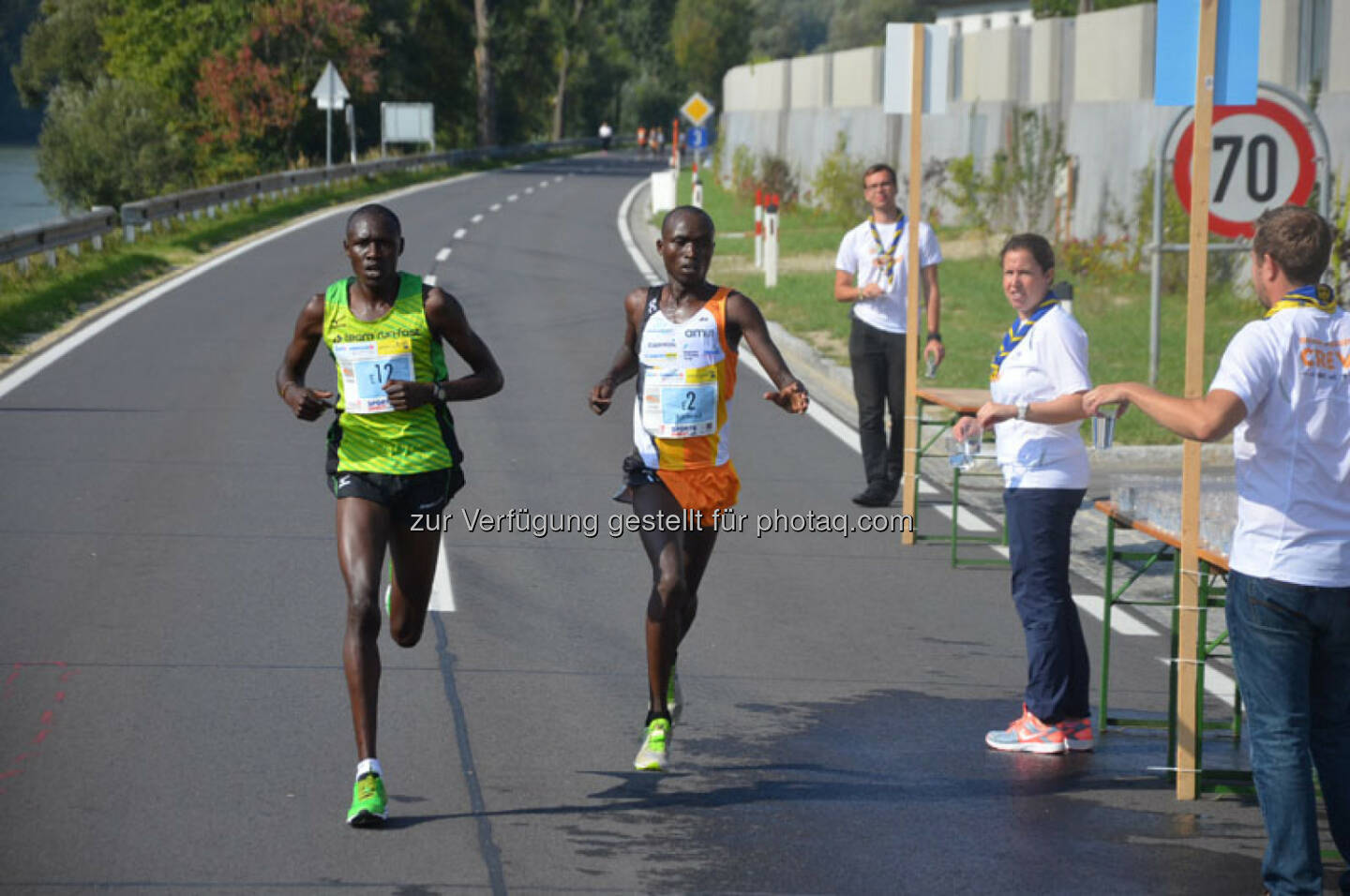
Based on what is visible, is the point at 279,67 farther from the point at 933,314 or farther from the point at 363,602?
the point at 363,602

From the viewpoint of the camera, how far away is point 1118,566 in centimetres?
1058

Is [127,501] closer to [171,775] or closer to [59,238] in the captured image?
[171,775]

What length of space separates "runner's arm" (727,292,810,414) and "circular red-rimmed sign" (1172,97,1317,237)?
243 inches

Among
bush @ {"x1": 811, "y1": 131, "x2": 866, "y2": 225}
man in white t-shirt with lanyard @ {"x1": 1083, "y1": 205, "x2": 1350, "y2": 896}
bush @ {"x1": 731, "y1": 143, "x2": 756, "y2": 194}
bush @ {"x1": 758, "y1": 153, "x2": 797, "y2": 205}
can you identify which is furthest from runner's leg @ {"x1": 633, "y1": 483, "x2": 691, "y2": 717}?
bush @ {"x1": 731, "y1": 143, "x2": 756, "y2": 194}

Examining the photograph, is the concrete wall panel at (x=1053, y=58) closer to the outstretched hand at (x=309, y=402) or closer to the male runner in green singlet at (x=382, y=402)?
the male runner in green singlet at (x=382, y=402)

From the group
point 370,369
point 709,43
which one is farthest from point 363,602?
point 709,43

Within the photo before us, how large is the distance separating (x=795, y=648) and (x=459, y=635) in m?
1.51

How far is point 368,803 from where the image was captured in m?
5.99

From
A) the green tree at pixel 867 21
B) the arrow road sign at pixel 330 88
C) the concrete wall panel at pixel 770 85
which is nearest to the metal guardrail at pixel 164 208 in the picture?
the arrow road sign at pixel 330 88

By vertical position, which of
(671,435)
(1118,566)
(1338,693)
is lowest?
(1118,566)

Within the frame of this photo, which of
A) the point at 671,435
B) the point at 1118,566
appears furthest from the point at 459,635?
the point at 1118,566

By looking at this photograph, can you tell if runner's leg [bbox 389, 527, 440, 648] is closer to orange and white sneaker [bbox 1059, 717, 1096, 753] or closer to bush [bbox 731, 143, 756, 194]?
orange and white sneaker [bbox 1059, 717, 1096, 753]

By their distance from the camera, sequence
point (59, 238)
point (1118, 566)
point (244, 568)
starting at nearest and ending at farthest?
point (244, 568) < point (1118, 566) < point (59, 238)

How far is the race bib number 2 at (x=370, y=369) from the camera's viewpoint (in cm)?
650
